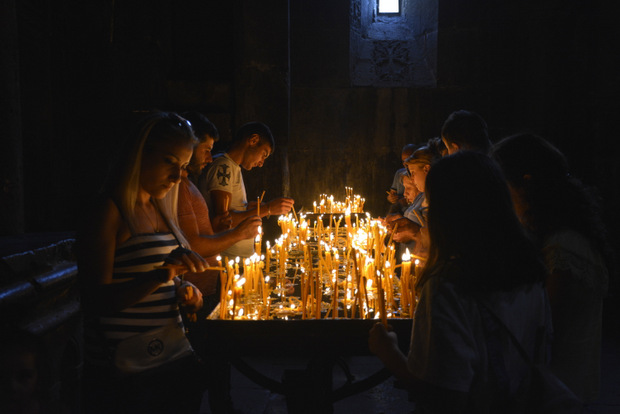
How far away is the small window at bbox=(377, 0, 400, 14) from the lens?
914 cm

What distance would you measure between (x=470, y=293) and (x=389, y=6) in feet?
30.2

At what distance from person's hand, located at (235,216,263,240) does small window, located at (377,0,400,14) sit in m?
7.65

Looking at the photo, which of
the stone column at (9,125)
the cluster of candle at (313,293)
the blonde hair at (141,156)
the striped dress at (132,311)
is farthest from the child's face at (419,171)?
the stone column at (9,125)

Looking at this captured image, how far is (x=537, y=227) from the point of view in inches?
71.0

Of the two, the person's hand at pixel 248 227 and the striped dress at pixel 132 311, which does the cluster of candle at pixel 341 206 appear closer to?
the person's hand at pixel 248 227

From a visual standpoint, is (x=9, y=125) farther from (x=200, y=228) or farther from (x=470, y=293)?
(x=470, y=293)

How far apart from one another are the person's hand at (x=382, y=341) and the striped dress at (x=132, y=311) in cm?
86

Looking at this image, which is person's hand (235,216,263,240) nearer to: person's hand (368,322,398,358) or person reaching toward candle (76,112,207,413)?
person reaching toward candle (76,112,207,413)

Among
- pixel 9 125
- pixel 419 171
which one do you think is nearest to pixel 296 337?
pixel 419 171

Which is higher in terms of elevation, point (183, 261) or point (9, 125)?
point (9, 125)

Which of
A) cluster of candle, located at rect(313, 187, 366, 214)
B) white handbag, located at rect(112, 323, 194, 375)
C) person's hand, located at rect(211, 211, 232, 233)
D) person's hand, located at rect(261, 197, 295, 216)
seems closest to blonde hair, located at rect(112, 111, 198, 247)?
white handbag, located at rect(112, 323, 194, 375)

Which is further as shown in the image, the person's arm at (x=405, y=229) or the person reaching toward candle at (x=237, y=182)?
the person reaching toward candle at (x=237, y=182)

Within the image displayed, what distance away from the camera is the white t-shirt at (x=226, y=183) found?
3803 millimetres

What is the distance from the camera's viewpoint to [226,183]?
151 inches
